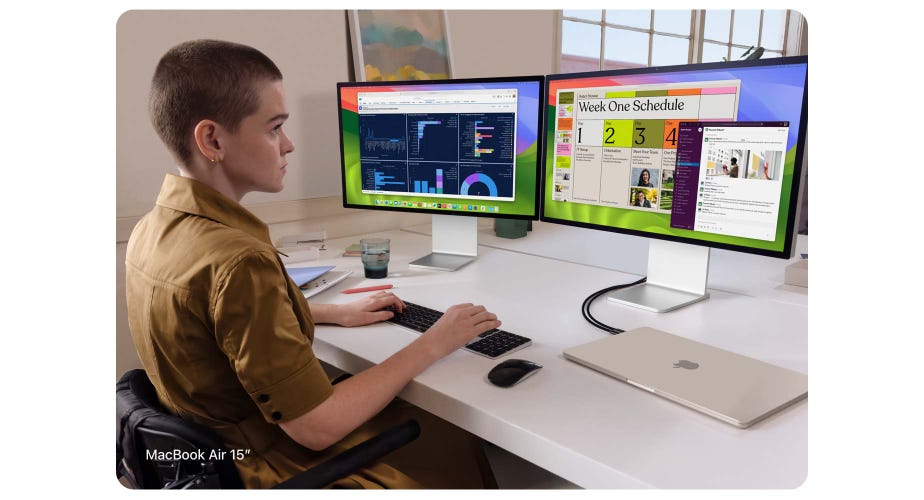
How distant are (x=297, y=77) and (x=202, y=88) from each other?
105cm

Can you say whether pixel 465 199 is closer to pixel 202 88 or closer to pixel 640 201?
pixel 640 201

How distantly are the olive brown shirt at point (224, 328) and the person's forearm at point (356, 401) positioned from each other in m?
0.02

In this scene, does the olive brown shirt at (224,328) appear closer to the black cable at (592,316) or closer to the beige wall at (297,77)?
the black cable at (592,316)

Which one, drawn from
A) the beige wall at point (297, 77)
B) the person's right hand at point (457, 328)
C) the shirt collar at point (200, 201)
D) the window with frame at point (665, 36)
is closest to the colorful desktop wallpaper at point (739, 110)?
the person's right hand at point (457, 328)

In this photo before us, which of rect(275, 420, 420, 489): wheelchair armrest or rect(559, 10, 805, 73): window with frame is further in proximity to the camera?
rect(559, 10, 805, 73): window with frame

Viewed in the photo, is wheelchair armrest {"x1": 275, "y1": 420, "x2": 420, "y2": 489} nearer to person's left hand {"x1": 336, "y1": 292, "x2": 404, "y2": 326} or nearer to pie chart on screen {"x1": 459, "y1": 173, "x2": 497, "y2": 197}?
person's left hand {"x1": 336, "y1": 292, "x2": 404, "y2": 326}

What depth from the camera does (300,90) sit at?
6.56 ft

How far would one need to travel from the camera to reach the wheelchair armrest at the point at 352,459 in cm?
87

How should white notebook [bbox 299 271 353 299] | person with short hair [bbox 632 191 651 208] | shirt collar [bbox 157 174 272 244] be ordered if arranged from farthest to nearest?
white notebook [bbox 299 271 353 299] < person with short hair [bbox 632 191 651 208] < shirt collar [bbox 157 174 272 244]

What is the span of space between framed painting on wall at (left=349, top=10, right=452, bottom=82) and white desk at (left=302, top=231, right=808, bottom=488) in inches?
36.5

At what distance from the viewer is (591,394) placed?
2.94ft

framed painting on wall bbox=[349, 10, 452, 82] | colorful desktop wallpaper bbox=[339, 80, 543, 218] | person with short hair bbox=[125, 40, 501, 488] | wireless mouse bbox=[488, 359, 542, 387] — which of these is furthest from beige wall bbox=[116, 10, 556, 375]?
wireless mouse bbox=[488, 359, 542, 387]

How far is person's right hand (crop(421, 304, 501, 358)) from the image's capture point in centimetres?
103

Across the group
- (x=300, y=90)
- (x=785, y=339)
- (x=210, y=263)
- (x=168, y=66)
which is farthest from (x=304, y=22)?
(x=785, y=339)
